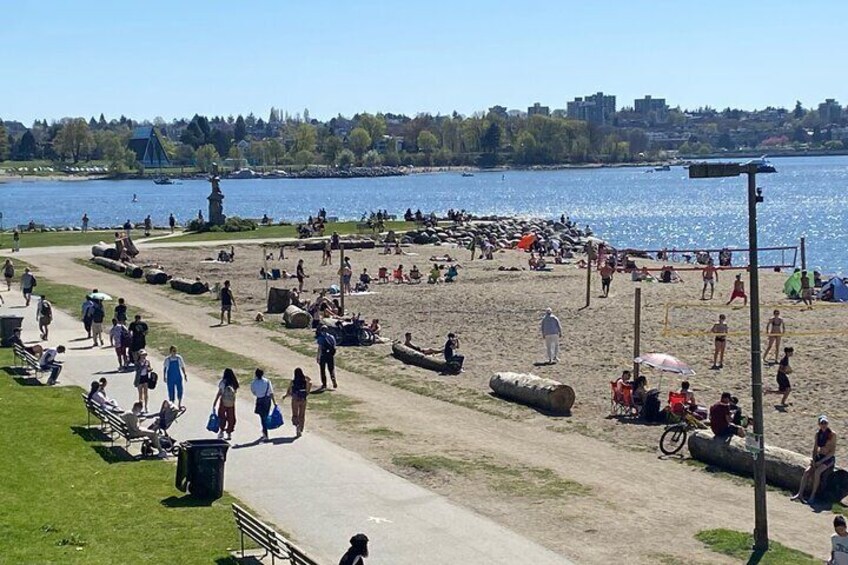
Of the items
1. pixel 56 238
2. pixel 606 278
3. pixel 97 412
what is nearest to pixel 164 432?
pixel 97 412

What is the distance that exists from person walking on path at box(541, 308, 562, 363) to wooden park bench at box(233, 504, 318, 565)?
15430 millimetres

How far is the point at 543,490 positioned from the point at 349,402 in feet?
24.8

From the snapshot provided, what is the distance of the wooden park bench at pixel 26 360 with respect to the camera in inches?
1068

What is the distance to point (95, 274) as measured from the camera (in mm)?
49750

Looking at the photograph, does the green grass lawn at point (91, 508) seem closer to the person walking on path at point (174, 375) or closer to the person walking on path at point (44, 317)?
the person walking on path at point (174, 375)

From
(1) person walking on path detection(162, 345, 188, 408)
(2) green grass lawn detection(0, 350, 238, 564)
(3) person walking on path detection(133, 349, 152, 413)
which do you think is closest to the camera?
(2) green grass lawn detection(0, 350, 238, 564)

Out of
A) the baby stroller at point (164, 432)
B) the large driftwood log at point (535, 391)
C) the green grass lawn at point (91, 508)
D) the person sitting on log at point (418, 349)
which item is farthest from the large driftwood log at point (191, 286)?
the baby stroller at point (164, 432)

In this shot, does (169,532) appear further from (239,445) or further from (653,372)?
(653,372)

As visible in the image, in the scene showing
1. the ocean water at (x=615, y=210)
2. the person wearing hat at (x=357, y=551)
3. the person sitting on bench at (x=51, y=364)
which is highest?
the person wearing hat at (x=357, y=551)

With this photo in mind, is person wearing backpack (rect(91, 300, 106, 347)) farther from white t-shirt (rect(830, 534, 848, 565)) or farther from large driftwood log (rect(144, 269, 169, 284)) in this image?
white t-shirt (rect(830, 534, 848, 565))

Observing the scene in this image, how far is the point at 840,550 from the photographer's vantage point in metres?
13.8

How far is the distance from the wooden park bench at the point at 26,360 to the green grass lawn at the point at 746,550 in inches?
616

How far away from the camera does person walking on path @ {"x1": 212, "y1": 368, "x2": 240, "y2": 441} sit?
21312mm

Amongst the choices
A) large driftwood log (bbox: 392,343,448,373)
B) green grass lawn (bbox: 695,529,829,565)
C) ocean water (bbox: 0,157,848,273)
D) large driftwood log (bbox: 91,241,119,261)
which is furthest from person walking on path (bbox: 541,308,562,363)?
ocean water (bbox: 0,157,848,273)
